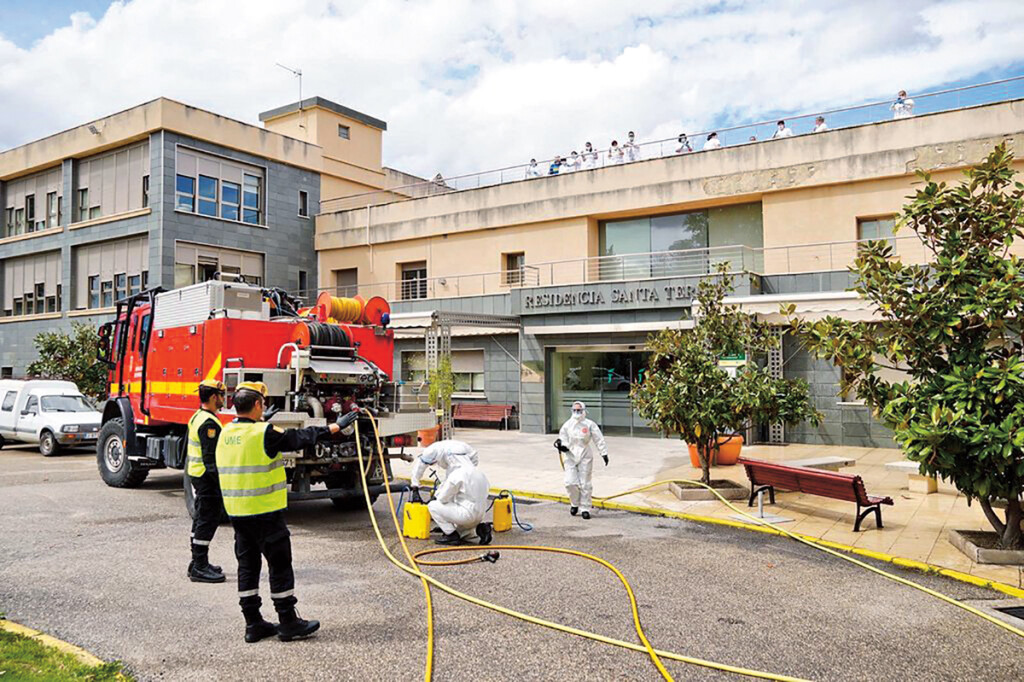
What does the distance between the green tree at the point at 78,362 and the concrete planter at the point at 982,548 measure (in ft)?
72.1

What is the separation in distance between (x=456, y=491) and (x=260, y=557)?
327 centimetres

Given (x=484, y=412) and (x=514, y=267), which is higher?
(x=514, y=267)

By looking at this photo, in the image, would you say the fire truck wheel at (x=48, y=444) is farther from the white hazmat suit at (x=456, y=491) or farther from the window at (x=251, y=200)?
the window at (x=251, y=200)

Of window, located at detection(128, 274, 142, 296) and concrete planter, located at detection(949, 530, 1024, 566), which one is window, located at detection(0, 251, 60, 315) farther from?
concrete planter, located at detection(949, 530, 1024, 566)

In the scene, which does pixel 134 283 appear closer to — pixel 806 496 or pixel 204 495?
pixel 204 495

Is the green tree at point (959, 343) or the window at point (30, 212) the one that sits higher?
the window at point (30, 212)

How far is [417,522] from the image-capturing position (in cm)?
877

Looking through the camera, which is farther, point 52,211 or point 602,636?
point 52,211

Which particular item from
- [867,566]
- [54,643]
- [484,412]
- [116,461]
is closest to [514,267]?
[484,412]

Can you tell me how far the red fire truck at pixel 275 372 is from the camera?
30.7 feet

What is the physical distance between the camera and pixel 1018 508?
7.68 meters

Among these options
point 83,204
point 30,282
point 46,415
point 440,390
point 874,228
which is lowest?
point 46,415

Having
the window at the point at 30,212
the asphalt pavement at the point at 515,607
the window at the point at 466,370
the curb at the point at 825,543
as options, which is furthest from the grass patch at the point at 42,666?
the window at the point at 30,212

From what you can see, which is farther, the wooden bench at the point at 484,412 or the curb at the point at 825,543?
the wooden bench at the point at 484,412
